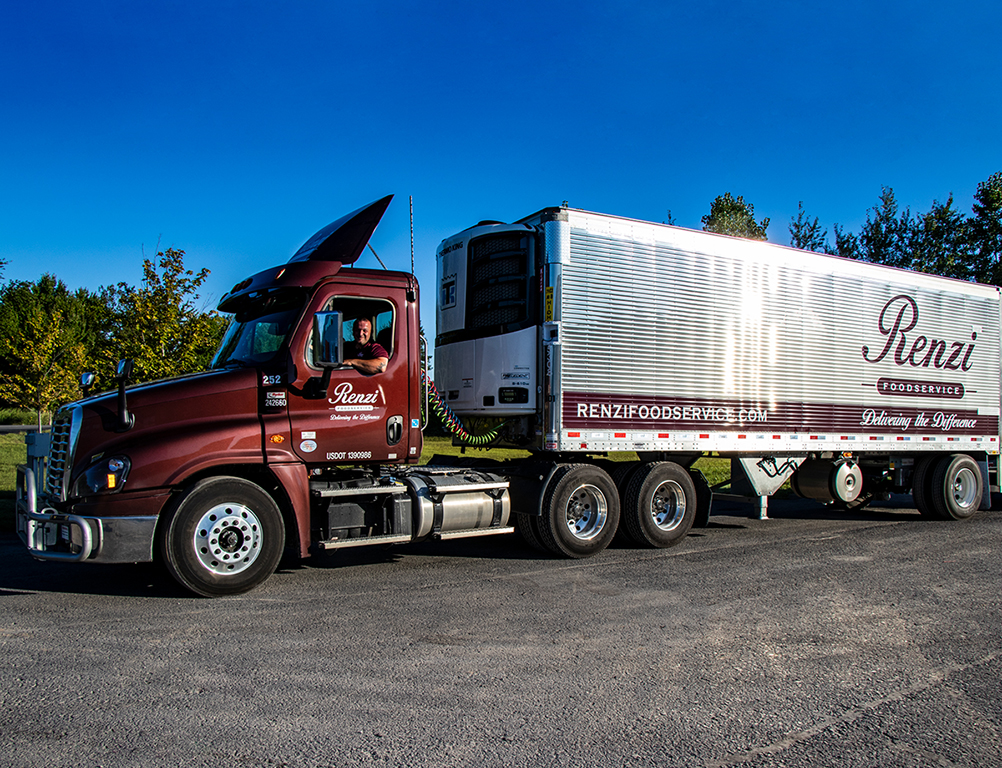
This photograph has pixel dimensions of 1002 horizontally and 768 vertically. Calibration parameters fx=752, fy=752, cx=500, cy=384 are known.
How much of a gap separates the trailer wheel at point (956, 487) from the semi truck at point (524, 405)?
0.05m

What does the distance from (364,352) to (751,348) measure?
5.14 metres

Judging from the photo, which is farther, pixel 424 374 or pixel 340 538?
pixel 424 374

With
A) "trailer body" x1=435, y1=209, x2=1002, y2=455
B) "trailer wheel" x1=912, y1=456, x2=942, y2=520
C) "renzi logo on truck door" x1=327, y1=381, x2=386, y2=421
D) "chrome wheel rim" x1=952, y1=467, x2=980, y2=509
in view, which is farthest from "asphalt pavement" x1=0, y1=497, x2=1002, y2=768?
"chrome wheel rim" x1=952, y1=467, x2=980, y2=509

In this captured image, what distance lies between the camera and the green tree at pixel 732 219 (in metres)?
22.4

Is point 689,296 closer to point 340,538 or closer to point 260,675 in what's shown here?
point 340,538

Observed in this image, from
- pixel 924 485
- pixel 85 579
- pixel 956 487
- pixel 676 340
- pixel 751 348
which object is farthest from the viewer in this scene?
pixel 956 487

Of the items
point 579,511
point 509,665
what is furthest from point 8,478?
point 509,665

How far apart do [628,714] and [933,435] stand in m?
10.1

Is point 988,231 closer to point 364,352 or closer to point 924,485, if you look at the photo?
point 924,485

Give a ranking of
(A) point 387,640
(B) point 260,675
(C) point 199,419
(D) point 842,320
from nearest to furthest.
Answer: (B) point 260,675 → (A) point 387,640 → (C) point 199,419 → (D) point 842,320

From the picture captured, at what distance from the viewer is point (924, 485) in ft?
39.8

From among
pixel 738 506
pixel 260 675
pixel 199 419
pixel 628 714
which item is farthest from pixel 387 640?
pixel 738 506

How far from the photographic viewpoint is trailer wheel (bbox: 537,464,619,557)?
8.27m

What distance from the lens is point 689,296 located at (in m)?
9.21
